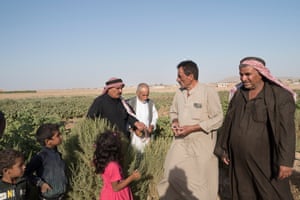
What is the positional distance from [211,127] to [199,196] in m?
0.88

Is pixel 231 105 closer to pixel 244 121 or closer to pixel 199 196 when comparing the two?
pixel 244 121

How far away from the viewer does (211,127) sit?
3.77m

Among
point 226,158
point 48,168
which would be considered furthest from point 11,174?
point 226,158

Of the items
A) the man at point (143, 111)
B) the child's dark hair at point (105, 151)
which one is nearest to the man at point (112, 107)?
the man at point (143, 111)

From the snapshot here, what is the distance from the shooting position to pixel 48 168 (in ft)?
10.1

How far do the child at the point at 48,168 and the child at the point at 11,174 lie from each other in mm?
346

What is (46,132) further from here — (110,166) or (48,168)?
(110,166)

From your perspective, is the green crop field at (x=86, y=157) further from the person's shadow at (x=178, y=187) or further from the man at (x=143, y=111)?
the man at (x=143, y=111)

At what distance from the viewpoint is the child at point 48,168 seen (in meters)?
3.01

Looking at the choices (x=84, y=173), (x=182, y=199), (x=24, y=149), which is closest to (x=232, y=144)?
(x=182, y=199)

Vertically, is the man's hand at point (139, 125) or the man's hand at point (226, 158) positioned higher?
the man's hand at point (139, 125)

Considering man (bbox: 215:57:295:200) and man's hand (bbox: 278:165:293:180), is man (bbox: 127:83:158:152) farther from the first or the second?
man's hand (bbox: 278:165:293:180)

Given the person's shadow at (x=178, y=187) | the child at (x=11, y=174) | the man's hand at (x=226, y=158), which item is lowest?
the person's shadow at (x=178, y=187)

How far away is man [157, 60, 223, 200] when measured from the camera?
12.5 ft
